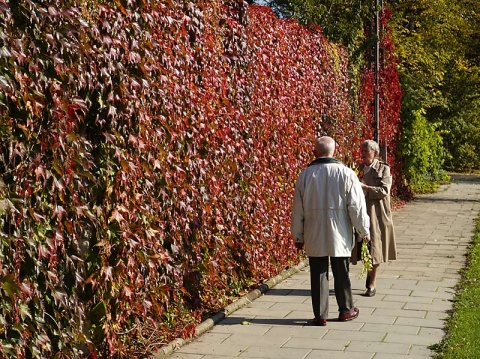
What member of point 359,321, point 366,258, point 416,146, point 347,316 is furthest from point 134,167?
point 416,146

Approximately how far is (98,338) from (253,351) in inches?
63.2

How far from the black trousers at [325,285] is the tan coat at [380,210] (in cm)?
148

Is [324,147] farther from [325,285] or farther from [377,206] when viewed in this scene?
[377,206]

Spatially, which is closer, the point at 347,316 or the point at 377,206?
the point at 347,316

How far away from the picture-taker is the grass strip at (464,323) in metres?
7.23

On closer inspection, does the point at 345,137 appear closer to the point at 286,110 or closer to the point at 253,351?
the point at 286,110

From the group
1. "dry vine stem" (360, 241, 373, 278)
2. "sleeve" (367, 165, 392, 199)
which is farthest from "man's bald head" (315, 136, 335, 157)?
"sleeve" (367, 165, 392, 199)

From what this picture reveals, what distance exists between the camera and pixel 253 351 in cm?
736

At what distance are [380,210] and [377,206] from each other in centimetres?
6

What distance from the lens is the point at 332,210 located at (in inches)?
334

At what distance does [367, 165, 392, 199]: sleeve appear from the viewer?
10000mm

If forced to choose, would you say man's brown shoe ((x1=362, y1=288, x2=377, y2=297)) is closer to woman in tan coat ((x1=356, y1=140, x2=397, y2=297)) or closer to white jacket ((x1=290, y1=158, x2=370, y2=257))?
woman in tan coat ((x1=356, y1=140, x2=397, y2=297))

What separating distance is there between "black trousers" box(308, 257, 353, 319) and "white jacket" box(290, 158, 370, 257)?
0.42 ft

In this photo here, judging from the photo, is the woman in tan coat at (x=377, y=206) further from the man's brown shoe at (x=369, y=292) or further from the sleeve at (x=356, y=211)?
the sleeve at (x=356, y=211)
